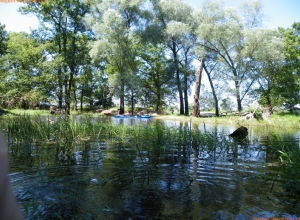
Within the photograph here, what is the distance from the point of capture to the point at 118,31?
111 feet

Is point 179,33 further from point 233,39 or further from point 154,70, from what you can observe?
point 154,70

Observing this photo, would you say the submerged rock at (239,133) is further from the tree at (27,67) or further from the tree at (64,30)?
the tree at (64,30)

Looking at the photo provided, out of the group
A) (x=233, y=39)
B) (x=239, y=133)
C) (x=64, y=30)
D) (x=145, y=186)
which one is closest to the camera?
(x=145, y=186)

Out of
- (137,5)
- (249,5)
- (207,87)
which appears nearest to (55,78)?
(137,5)

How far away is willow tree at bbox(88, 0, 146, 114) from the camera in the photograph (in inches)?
1310

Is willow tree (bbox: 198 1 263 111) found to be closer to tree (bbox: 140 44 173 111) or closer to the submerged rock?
tree (bbox: 140 44 173 111)

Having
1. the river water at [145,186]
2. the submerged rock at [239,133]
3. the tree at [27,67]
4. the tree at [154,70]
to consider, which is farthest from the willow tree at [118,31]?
the river water at [145,186]

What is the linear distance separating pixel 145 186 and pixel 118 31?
3167 centimetres

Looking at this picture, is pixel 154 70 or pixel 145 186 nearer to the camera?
pixel 145 186

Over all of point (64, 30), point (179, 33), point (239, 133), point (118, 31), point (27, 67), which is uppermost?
point (64, 30)

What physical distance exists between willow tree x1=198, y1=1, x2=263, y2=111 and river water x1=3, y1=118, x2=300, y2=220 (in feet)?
81.2

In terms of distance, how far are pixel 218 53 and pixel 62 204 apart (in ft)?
102

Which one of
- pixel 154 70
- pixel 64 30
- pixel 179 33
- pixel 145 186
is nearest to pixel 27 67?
pixel 64 30

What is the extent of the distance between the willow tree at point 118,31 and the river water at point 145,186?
1068 inches
